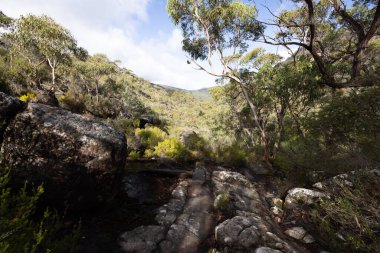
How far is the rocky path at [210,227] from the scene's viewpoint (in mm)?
4168

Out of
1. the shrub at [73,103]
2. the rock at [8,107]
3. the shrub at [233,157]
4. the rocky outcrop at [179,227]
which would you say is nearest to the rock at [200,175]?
the rocky outcrop at [179,227]

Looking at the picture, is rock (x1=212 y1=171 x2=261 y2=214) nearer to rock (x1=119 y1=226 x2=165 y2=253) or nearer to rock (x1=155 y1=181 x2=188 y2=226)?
rock (x1=155 y1=181 x2=188 y2=226)

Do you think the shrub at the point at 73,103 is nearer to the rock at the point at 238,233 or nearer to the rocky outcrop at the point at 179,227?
the rocky outcrop at the point at 179,227

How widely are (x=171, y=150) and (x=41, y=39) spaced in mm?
15863

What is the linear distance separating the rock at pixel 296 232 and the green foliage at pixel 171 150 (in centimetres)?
487

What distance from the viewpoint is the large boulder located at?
163 inches

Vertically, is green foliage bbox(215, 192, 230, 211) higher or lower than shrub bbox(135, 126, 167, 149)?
lower

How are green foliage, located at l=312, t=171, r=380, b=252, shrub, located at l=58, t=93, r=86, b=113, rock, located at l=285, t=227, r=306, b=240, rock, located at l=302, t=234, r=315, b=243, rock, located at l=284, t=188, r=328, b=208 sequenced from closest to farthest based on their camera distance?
green foliage, located at l=312, t=171, r=380, b=252 → rock, located at l=302, t=234, r=315, b=243 → rock, located at l=285, t=227, r=306, b=240 → rock, located at l=284, t=188, r=328, b=208 → shrub, located at l=58, t=93, r=86, b=113

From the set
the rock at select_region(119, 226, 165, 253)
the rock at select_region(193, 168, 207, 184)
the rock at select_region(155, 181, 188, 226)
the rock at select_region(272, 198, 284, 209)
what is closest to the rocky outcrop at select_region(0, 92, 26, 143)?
the rock at select_region(119, 226, 165, 253)

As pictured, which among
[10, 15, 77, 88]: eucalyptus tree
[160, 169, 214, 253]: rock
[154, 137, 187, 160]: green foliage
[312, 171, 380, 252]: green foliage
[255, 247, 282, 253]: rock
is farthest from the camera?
[10, 15, 77, 88]: eucalyptus tree

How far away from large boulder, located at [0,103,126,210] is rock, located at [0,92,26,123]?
0.43ft

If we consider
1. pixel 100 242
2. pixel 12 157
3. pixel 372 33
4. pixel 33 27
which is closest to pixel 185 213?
pixel 100 242

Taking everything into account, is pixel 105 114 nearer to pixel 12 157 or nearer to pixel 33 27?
pixel 33 27

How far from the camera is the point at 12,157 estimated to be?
162 inches
